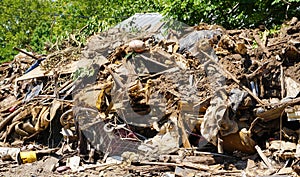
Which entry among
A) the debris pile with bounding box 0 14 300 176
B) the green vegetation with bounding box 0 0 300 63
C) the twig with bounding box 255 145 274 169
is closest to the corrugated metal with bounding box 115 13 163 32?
the green vegetation with bounding box 0 0 300 63

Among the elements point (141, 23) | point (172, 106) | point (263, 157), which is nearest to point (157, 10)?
point (141, 23)

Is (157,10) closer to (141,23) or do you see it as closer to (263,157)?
(141,23)

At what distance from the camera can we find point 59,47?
9.10 meters

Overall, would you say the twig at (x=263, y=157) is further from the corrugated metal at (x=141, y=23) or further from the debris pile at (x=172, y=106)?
the corrugated metal at (x=141, y=23)

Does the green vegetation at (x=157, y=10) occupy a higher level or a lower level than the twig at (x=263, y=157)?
higher

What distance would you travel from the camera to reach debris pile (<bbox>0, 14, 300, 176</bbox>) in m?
5.17

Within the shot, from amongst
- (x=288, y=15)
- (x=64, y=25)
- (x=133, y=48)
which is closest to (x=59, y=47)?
(x=133, y=48)

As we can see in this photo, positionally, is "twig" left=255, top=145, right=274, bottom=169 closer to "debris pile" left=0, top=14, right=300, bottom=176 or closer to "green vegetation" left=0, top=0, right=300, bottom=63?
"debris pile" left=0, top=14, right=300, bottom=176

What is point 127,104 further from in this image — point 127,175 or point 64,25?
point 64,25

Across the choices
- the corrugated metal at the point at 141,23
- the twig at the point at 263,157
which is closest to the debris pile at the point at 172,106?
the twig at the point at 263,157

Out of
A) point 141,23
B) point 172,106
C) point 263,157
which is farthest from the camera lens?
point 141,23

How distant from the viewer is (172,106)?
591cm

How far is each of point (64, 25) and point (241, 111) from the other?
14.8m

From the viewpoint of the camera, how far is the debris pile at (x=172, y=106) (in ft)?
17.0
